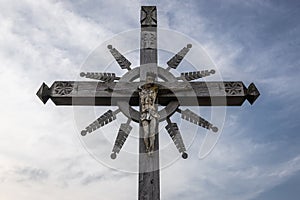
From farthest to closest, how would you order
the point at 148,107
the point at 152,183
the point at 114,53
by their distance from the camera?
the point at 114,53 → the point at 148,107 → the point at 152,183

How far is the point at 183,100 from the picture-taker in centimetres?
744

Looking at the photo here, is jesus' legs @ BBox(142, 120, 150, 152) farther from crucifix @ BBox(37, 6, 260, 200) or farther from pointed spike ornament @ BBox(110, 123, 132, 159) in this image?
pointed spike ornament @ BBox(110, 123, 132, 159)

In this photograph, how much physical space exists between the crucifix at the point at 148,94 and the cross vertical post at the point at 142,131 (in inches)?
0.6

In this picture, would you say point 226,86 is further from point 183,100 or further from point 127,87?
point 127,87

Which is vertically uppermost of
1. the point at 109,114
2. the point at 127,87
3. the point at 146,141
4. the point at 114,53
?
the point at 114,53

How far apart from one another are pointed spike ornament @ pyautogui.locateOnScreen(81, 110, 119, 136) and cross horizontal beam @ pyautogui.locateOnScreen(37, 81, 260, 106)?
1.11ft

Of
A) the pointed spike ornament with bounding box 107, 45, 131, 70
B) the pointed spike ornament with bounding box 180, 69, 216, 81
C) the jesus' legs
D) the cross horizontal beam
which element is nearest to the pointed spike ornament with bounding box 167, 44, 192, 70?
the pointed spike ornament with bounding box 180, 69, 216, 81

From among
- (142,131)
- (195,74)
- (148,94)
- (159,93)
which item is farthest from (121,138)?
(195,74)

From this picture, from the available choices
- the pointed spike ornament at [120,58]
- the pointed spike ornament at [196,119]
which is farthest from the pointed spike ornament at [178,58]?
the pointed spike ornament at [196,119]

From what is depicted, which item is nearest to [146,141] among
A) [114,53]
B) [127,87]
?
[127,87]

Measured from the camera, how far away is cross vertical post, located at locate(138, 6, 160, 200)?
658 cm

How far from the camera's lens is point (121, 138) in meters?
6.99

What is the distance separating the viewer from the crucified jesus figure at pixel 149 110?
6.86 meters

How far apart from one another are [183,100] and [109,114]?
118 centimetres
